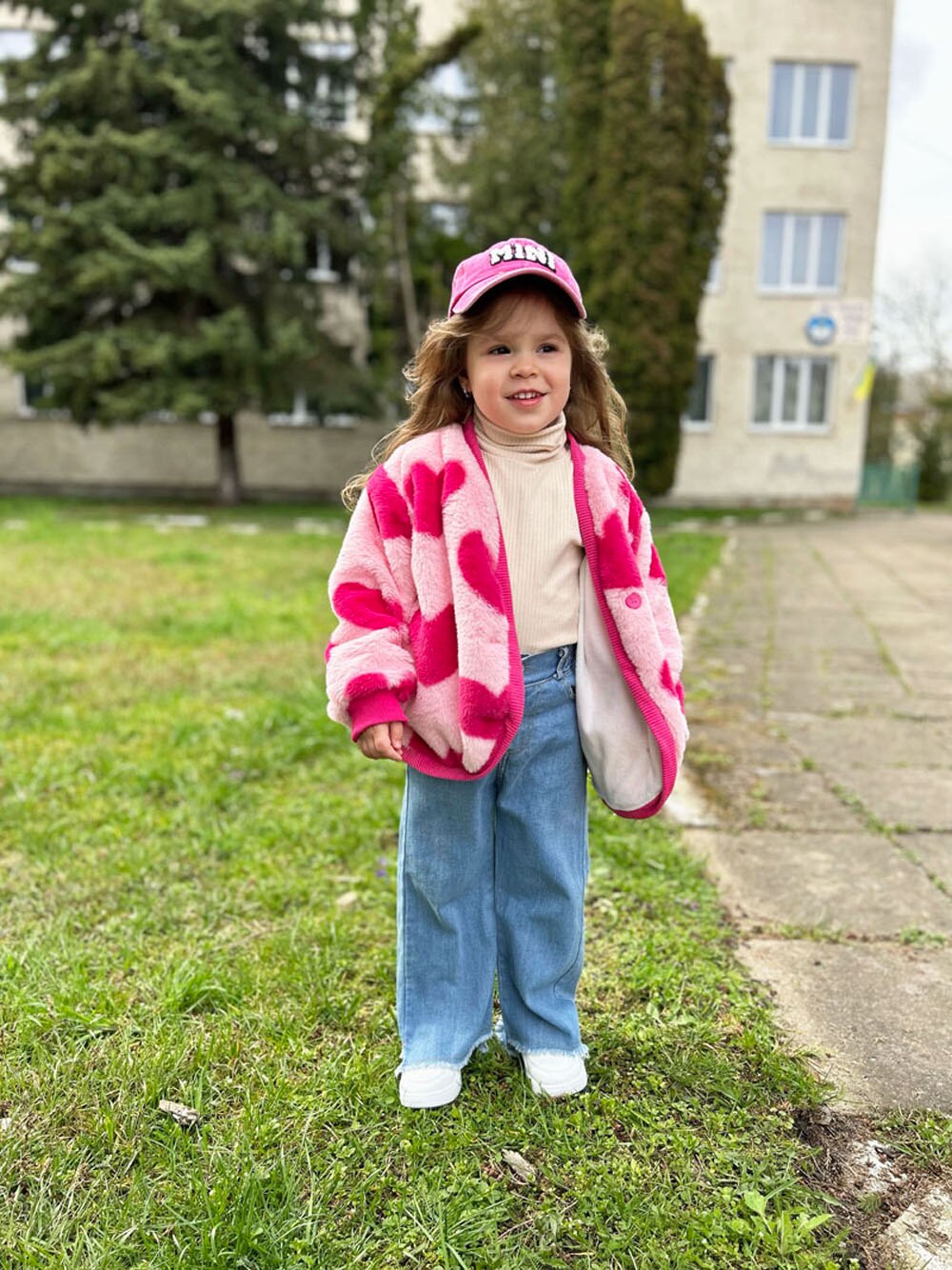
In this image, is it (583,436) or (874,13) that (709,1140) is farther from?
(874,13)

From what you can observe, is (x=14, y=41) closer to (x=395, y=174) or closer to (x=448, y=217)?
(x=448, y=217)

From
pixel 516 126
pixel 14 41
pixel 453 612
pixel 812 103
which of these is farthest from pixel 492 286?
pixel 14 41

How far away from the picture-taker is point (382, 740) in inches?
66.5

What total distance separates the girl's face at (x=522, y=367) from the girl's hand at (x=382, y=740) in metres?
0.59

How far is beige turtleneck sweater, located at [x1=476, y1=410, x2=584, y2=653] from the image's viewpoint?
1.81 meters

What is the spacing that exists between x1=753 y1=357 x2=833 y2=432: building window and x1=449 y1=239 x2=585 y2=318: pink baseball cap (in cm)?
1822

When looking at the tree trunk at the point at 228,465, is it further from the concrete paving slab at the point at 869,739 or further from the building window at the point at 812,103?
the concrete paving slab at the point at 869,739

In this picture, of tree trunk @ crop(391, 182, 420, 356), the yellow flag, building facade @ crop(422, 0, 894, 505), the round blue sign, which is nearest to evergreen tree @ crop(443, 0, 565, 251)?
tree trunk @ crop(391, 182, 420, 356)

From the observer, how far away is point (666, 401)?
13984 millimetres

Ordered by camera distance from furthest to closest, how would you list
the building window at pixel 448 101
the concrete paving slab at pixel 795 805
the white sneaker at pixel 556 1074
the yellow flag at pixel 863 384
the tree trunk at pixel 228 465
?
the yellow flag at pixel 863 384 → the tree trunk at pixel 228 465 → the building window at pixel 448 101 → the concrete paving slab at pixel 795 805 → the white sneaker at pixel 556 1074

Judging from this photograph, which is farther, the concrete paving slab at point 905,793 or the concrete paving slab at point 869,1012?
the concrete paving slab at point 905,793

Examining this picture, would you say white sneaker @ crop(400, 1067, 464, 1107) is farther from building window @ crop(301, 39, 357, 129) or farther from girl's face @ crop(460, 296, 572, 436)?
building window @ crop(301, 39, 357, 129)

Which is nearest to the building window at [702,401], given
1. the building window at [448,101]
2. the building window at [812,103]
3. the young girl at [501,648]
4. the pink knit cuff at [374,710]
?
the building window at [812,103]

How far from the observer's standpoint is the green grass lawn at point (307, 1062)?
62.7 inches
